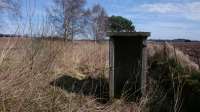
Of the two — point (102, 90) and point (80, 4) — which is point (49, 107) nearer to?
point (102, 90)

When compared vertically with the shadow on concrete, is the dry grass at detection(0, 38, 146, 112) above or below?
above

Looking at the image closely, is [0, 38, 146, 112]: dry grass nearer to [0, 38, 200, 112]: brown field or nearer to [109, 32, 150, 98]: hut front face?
[0, 38, 200, 112]: brown field

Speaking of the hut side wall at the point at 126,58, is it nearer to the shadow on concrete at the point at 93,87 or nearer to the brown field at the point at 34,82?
the shadow on concrete at the point at 93,87

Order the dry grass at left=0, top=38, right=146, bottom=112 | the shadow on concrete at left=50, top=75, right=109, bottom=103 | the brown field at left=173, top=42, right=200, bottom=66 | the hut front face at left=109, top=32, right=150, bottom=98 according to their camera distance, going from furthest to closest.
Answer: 1. the brown field at left=173, top=42, right=200, bottom=66
2. the hut front face at left=109, top=32, right=150, bottom=98
3. the shadow on concrete at left=50, top=75, right=109, bottom=103
4. the dry grass at left=0, top=38, right=146, bottom=112

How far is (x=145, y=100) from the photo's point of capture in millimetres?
4609

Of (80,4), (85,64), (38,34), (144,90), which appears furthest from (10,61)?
(80,4)

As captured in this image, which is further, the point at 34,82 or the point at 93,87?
the point at 93,87

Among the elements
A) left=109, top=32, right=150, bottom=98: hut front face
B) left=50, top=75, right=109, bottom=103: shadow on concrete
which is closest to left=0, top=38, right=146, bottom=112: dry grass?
left=50, top=75, right=109, bottom=103: shadow on concrete

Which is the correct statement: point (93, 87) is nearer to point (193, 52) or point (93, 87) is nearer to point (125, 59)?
point (125, 59)

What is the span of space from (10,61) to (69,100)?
722 mm

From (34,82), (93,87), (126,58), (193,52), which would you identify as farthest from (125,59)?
(193,52)

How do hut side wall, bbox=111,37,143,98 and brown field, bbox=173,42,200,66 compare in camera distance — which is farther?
brown field, bbox=173,42,200,66

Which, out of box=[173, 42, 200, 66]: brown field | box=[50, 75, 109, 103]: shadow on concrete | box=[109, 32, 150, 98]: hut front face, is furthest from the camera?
box=[173, 42, 200, 66]: brown field

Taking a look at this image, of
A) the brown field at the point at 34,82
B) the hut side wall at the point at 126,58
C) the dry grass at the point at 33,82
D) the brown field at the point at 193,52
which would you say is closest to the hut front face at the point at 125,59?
the hut side wall at the point at 126,58
